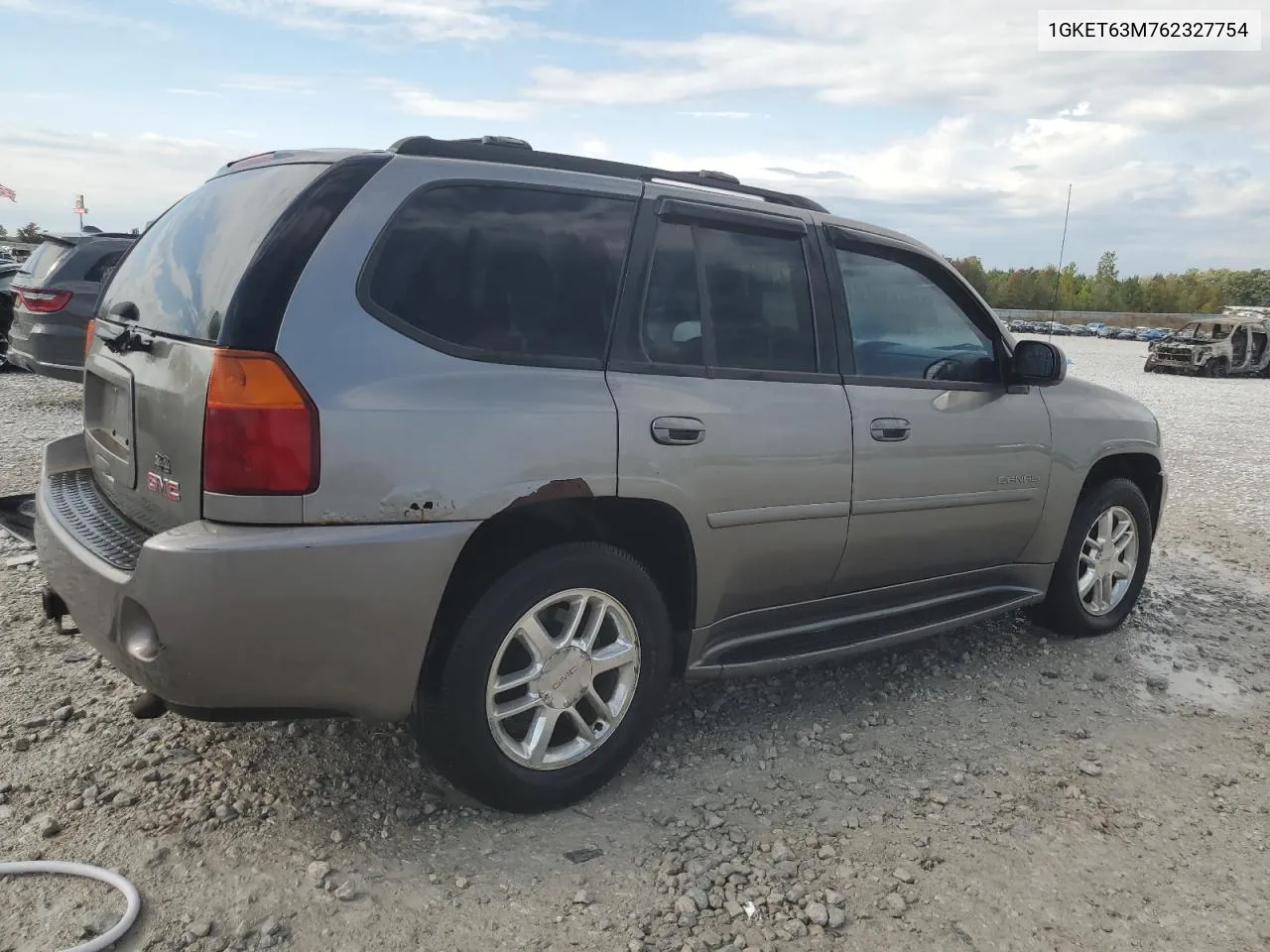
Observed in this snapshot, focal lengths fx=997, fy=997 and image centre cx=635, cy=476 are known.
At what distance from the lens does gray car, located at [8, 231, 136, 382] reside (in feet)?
30.1

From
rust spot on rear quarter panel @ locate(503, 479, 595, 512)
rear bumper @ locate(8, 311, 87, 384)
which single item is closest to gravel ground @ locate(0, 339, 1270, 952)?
rust spot on rear quarter panel @ locate(503, 479, 595, 512)

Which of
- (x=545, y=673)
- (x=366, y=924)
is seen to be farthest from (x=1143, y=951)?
(x=366, y=924)

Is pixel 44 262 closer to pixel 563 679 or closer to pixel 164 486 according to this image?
pixel 164 486

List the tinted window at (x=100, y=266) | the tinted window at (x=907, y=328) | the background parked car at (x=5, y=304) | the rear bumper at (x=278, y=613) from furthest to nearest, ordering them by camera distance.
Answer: the background parked car at (x=5, y=304)
the tinted window at (x=100, y=266)
the tinted window at (x=907, y=328)
the rear bumper at (x=278, y=613)

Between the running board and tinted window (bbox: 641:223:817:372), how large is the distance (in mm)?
905

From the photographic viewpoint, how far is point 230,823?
273 cm

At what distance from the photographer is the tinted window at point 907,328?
3592 millimetres

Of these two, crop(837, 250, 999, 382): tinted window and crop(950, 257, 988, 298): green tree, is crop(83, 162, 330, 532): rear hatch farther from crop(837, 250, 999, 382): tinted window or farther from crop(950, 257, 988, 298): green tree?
crop(950, 257, 988, 298): green tree

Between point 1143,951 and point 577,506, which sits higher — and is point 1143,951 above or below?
below

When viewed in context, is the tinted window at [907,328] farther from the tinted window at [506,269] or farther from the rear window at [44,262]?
the rear window at [44,262]

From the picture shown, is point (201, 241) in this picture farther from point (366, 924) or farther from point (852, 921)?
point (852, 921)

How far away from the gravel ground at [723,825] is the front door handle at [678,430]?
42.6 inches

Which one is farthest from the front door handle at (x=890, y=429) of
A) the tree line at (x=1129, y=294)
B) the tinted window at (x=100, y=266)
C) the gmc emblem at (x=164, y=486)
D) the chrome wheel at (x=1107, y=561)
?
the tree line at (x=1129, y=294)

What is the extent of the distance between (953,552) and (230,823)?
8.86 feet
